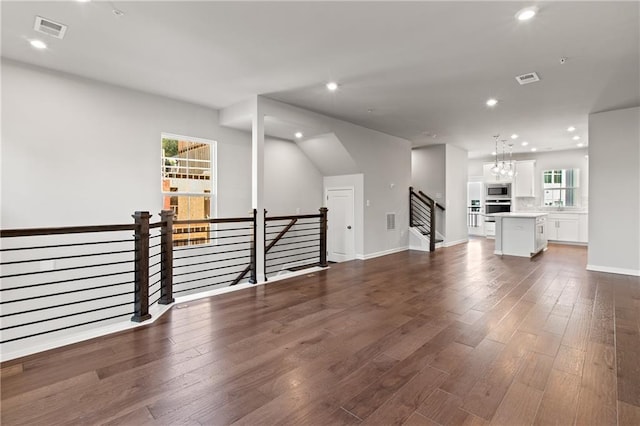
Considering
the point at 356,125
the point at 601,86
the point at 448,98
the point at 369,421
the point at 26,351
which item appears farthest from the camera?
the point at 356,125

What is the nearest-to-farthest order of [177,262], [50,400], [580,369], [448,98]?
[50,400] < [580,369] < [448,98] < [177,262]

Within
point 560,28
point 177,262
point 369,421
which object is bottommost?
point 369,421

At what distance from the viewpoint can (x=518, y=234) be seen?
24.0ft

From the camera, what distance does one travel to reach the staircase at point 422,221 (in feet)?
26.6

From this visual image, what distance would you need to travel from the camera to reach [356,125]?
682cm

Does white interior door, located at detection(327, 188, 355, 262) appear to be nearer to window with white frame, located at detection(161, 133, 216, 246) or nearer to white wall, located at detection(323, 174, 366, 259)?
white wall, located at detection(323, 174, 366, 259)

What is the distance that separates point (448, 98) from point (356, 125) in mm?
2219

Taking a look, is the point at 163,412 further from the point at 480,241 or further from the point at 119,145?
the point at 480,241

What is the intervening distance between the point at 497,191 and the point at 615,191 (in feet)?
16.7

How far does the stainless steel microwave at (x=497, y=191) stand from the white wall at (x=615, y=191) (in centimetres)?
476

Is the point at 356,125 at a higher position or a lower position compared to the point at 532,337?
higher

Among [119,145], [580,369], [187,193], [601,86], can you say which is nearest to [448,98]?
[601,86]

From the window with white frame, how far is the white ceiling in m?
0.82

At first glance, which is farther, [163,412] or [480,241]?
[480,241]
